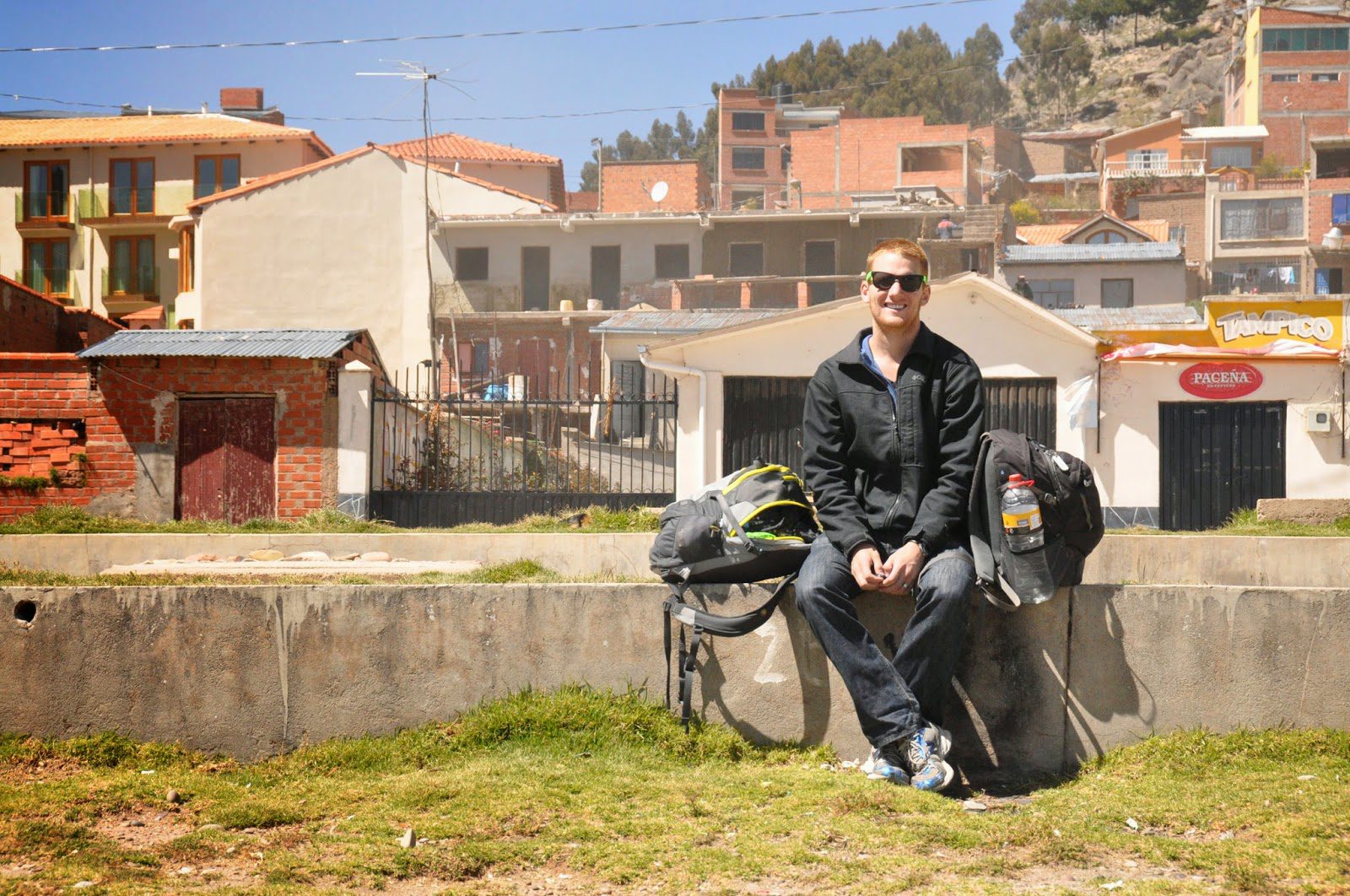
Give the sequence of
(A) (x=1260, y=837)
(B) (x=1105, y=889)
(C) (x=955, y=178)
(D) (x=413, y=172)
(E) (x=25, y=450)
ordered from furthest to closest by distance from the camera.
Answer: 1. (C) (x=955, y=178)
2. (D) (x=413, y=172)
3. (E) (x=25, y=450)
4. (A) (x=1260, y=837)
5. (B) (x=1105, y=889)

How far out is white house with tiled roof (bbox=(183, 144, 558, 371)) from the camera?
37.5 meters

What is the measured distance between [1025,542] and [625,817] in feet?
5.73

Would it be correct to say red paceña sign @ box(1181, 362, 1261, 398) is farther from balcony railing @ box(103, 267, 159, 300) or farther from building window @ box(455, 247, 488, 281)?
balcony railing @ box(103, 267, 159, 300)

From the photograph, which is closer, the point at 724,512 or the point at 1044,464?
the point at 1044,464

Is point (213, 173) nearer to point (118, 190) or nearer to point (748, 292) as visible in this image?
point (118, 190)

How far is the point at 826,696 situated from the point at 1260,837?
5.47 ft

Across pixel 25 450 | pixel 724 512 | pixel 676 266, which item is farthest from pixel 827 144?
pixel 724 512

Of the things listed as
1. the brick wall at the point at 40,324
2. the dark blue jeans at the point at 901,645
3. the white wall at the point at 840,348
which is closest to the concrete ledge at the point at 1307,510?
the white wall at the point at 840,348

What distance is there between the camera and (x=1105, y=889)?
3459 mm

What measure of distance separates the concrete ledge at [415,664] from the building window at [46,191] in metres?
47.3

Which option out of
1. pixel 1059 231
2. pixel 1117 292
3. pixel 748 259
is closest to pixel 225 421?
pixel 748 259

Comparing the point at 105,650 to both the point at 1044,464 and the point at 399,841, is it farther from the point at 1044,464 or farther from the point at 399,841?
the point at 1044,464

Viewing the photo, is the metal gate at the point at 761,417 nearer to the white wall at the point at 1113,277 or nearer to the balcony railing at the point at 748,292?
the balcony railing at the point at 748,292

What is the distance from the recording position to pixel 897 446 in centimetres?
482
